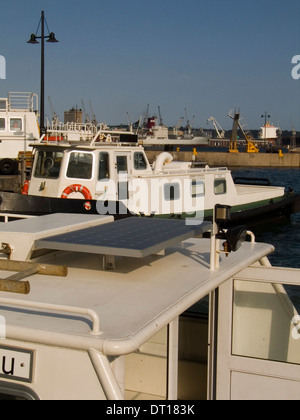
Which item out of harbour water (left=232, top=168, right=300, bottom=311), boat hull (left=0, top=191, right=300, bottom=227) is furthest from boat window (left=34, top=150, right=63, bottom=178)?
harbour water (left=232, top=168, right=300, bottom=311)

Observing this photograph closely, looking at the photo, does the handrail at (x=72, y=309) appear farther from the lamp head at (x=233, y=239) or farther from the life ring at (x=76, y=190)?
the life ring at (x=76, y=190)

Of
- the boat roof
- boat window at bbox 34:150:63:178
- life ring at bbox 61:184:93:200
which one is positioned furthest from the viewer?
boat window at bbox 34:150:63:178

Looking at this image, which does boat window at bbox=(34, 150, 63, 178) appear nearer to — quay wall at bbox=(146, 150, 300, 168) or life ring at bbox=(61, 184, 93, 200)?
life ring at bbox=(61, 184, 93, 200)

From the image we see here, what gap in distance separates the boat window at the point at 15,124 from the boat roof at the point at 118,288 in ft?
83.8

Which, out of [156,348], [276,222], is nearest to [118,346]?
[156,348]

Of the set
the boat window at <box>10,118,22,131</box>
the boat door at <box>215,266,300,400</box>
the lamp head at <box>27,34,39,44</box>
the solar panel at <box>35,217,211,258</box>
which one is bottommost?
the boat door at <box>215,266,300,400</box>

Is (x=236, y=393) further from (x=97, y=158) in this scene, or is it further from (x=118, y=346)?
(x=97, y=158)

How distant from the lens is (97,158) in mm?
16781

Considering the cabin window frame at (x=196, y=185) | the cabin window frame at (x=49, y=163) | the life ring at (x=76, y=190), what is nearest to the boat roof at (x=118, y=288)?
the life ring at (x=76, y=190)

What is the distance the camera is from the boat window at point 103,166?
1694 cm

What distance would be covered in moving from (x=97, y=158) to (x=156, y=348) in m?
11.3

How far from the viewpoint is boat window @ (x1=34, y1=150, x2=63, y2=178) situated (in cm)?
1731

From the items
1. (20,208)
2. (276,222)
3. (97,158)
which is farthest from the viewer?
(276,222)

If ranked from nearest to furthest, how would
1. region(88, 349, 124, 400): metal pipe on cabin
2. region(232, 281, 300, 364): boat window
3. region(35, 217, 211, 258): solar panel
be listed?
1. region(88, 349, 124, 400): metal pipe on cabin
2. region(35, 217, 211, 258): solar panel
3. region(232, 281, 300, 364): boat window
